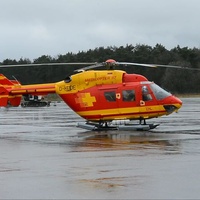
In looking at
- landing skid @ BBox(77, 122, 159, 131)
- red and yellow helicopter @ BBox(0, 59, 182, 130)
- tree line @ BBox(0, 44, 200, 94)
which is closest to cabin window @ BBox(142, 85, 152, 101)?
red and yellow helicopter @ BBox(0, 59, 182, 130)

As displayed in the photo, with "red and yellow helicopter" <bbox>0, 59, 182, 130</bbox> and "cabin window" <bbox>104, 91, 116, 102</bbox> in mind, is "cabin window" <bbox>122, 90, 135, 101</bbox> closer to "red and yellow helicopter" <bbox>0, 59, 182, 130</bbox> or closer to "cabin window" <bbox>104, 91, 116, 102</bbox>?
"red and yellow helicopter" <bbox>0, 59, 182, 130</bbox>

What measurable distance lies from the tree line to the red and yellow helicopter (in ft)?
256

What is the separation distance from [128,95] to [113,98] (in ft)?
2.20

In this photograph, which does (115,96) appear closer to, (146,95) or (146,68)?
(146,95)

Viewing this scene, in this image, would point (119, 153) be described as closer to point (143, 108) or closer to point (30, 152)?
point (30, 152)

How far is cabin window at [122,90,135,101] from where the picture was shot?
2494 cm

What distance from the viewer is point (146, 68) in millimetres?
109875

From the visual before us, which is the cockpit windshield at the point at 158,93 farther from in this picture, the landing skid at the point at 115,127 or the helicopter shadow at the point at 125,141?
the helicopter shadow at the point at 125,141

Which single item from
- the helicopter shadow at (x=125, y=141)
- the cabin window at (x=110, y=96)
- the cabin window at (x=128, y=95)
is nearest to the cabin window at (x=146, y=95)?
the cabin window at (x=128, y=95)

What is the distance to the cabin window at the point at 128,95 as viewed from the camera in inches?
982

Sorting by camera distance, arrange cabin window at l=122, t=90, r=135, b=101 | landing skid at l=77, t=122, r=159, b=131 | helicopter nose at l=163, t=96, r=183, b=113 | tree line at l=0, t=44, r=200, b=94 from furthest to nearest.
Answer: tree line at l=0, t=44, r=200, b=94, cabin window at l=122, t=90, r=135, b=101, helicopter nose at l=163, t=96, r=183, b=113, landing skid at l=77, t=122, r=159, b=131

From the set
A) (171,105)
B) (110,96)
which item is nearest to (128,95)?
(110,96)

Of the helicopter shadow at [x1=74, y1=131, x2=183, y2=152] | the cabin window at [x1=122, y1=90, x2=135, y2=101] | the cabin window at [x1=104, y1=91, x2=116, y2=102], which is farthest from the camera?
the cabin window at [x1=104, y1=91, x2=116, y2=102]

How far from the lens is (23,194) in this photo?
32.9 feet
